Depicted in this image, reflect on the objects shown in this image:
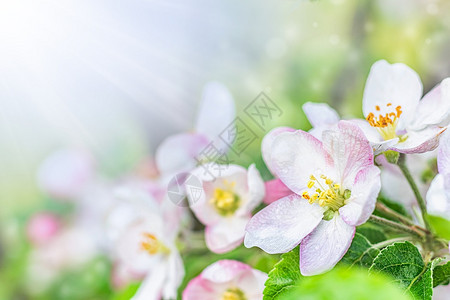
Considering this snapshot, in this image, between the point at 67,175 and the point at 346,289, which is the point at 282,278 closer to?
the point at 346,289

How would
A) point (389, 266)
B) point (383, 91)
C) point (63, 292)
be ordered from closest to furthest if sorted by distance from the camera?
point (389, 266) → point (383, 91) → point (63, 292)

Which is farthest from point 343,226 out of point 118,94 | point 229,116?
point 118,94

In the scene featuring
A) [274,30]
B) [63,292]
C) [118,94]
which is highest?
[118,94]

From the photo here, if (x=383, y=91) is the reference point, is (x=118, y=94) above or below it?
above

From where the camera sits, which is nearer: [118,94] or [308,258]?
[308,258]

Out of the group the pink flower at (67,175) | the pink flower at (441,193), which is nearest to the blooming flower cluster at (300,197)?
the pink flower at (441,193)

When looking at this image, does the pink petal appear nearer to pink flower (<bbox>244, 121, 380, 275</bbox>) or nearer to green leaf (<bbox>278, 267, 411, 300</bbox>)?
pink flower (<bbox>244, 121, 380, 275</bbox>)

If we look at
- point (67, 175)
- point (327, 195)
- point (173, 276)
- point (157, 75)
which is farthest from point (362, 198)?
point (157, 75)

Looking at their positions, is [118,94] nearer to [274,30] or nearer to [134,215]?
[274,30]
